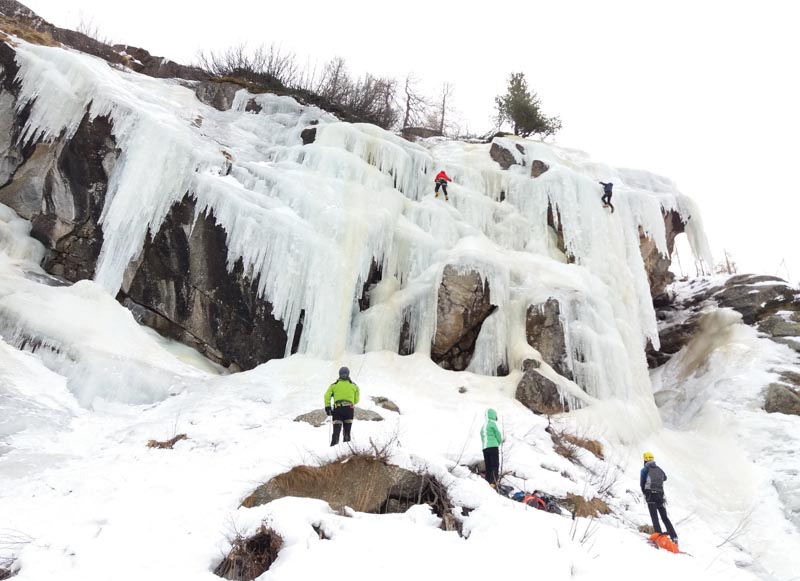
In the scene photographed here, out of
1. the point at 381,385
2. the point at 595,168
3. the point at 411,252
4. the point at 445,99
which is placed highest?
the point at 445,99

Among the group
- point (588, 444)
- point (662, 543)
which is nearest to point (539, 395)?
point (588, 444)

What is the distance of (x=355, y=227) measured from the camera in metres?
10.6

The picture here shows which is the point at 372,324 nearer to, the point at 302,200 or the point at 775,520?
the point at 302,200

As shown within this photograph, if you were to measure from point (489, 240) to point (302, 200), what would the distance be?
15.3ft

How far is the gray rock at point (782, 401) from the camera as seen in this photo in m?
10.6

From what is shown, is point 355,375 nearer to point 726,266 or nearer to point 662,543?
point 662,543

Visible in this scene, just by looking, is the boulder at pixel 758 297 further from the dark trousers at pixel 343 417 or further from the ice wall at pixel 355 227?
the dark trousers at pixel 343 417

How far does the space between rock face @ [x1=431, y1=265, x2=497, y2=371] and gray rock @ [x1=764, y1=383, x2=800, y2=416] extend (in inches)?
250

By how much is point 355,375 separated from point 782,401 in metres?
9.24

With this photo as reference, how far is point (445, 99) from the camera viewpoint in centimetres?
2794

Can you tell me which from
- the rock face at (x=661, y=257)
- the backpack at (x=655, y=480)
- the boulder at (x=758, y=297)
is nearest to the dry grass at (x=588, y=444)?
the backpack at (x=655, y=480)

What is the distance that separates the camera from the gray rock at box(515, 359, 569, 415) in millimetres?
8945

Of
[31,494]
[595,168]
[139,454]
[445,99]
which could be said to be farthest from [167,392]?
[445,99]

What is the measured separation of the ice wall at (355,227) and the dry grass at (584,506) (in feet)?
14.4
